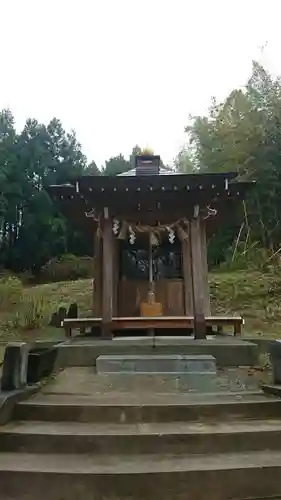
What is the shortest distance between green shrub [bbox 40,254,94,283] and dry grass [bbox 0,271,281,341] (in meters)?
4.08

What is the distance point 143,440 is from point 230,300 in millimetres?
11729

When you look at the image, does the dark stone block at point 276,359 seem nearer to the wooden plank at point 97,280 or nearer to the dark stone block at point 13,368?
the dark stone block at point 13,368

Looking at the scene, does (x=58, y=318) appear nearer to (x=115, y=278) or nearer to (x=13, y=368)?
(x=115, y=278)

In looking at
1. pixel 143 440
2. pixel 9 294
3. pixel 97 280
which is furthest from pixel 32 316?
pixel 143 440

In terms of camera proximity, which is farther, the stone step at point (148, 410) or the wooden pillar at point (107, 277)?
the wooden pillar at point (107, 277)

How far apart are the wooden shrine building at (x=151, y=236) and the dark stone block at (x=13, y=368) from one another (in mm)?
3104

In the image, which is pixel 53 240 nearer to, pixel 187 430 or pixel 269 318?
pixel 269 318

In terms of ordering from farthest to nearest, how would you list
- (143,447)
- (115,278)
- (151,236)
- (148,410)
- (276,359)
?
(115,278), (151,236), (276,359), (148,410), (143,447)

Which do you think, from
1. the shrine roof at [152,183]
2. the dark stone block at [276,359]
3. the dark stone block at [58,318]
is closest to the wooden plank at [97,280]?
the shrine roof at [152,183]

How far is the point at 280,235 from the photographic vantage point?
63.4ft

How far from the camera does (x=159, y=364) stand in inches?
245

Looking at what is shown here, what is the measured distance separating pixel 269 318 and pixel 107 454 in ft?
34.2

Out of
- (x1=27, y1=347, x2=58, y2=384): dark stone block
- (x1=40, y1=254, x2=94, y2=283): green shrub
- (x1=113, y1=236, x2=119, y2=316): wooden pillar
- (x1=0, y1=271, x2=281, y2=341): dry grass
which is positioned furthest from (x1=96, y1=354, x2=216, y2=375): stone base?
(x1=40, y1=254, x2=94, y2=283): green shrub

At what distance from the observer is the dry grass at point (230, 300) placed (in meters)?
12.3
